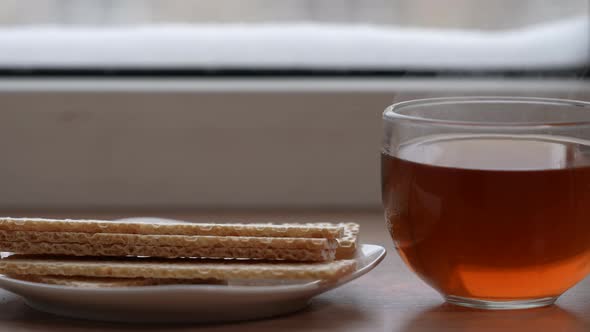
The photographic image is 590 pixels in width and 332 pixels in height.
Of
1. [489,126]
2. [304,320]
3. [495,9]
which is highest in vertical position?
[495,9]

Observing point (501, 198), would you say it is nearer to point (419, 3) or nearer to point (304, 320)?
point (304, 320)

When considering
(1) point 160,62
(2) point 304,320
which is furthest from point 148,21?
(2) point 304,320

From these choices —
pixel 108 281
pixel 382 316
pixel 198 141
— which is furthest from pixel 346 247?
pixel 198 141

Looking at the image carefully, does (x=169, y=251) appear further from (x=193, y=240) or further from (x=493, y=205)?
(x=493, y=205)

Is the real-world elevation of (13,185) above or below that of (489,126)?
below

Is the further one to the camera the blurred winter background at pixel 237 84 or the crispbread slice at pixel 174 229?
the blurred winter background at pixel 237 84

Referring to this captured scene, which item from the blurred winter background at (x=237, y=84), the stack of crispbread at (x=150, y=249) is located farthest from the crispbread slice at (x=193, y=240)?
the blurred winter background at (x=237, y=84)

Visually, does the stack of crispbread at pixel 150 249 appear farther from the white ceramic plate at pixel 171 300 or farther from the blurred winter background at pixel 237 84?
the blurred winter background at pixel 237 84
